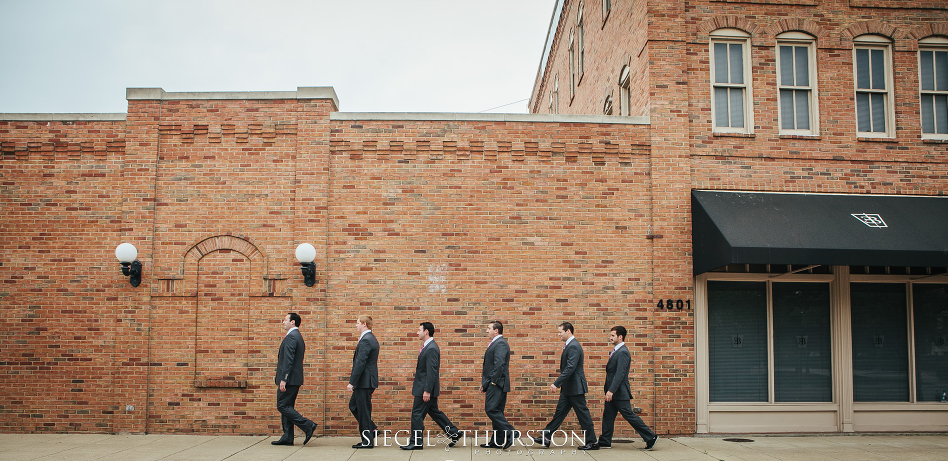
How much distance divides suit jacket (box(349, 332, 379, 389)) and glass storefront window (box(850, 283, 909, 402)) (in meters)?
7.97

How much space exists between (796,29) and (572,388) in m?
7.35

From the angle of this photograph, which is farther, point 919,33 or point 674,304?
point 919,33

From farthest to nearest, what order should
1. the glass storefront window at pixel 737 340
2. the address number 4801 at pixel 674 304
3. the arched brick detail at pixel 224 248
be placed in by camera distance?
1. the glass storefront window at pixel 737 340
2. the address number 4801 at pixel 674 304
3. the arched brick detail at pixel 224 248

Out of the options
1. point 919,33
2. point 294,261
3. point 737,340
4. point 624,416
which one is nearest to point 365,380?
point 294,261

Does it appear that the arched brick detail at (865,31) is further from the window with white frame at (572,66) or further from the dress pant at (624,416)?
the window with white frame at (572,66)

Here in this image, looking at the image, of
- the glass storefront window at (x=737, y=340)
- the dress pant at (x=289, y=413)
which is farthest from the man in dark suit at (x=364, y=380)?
the glass storefront window at (x=737, y=340)

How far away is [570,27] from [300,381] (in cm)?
1352

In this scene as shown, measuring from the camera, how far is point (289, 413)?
9.61m

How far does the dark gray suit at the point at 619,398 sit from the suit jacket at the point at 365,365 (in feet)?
11.0

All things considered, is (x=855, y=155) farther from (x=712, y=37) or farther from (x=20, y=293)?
(x=20, y=293)

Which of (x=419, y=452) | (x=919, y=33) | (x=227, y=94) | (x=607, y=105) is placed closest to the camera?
(x=419, y=452)

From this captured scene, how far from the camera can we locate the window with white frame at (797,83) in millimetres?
11750

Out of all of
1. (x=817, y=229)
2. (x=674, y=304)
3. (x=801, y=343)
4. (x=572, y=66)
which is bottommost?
(x=801, y=343)

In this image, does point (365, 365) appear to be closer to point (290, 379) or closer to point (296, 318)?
point (290, 379)
